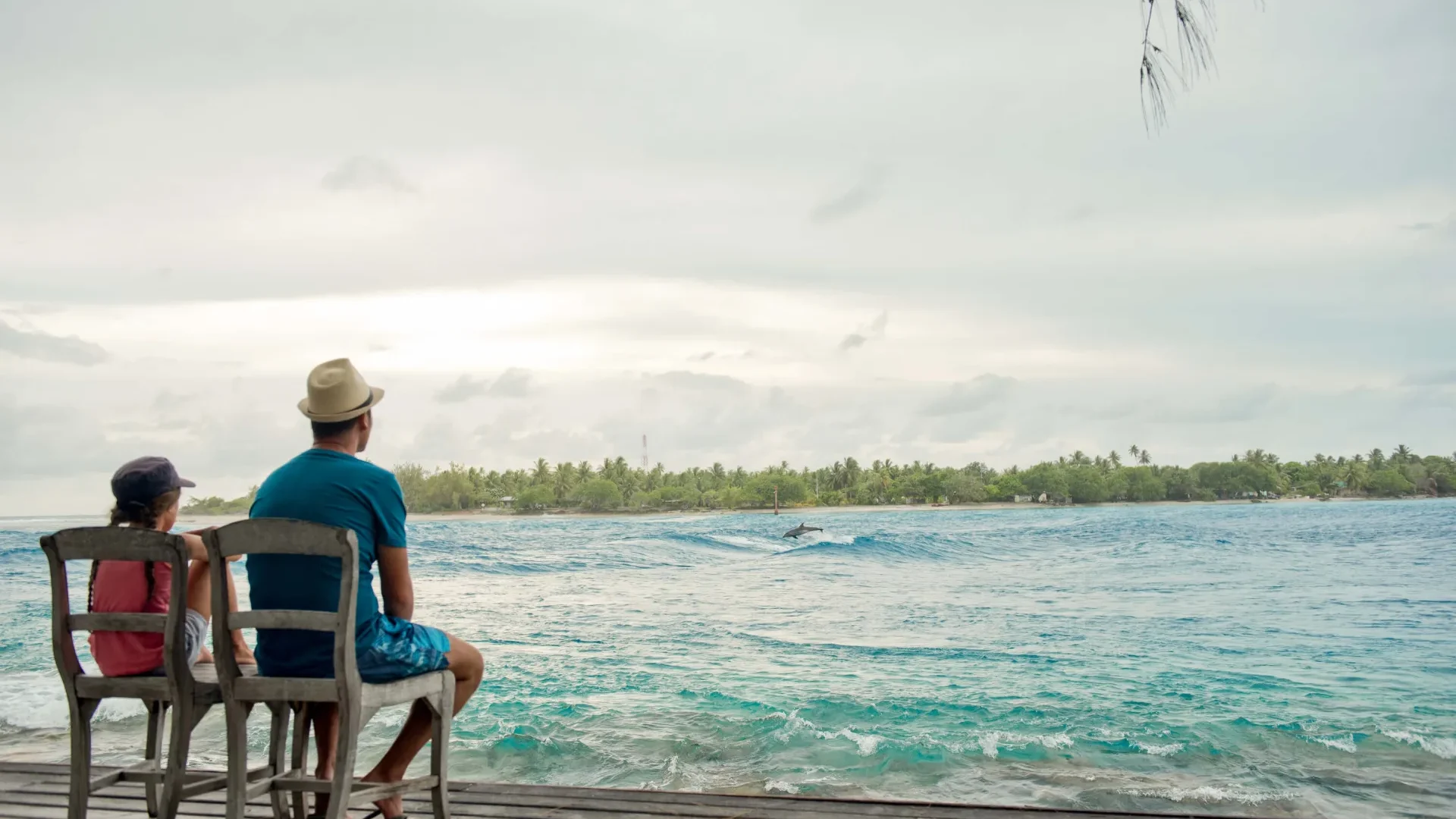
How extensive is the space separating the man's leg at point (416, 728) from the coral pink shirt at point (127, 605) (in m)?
0.75

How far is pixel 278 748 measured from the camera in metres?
2.95

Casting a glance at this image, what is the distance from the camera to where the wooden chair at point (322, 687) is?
7.87ft

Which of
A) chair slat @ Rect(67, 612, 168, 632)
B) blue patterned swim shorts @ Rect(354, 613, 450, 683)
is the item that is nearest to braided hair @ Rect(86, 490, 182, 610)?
chair slat @ Rect(67, 612, 168, 632)

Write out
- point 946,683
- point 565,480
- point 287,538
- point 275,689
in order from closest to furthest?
point 287,538 < point 275,689 < point 946,683 < point 565,480

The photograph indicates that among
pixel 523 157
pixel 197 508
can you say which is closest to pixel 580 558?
pixel 523 157

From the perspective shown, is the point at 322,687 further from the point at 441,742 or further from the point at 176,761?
the point at 176,761

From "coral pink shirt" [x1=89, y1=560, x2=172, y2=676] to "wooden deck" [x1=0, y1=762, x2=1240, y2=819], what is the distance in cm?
70

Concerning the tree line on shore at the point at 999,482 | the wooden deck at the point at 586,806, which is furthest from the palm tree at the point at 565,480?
the wooden deck at the point at 586,806

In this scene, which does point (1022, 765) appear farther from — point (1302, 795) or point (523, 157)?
point (523, 157)

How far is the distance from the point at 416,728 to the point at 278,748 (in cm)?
42

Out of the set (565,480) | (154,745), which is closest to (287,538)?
(154,745)

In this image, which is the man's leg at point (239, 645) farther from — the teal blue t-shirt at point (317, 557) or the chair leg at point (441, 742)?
the chair leg at point (441, 742)

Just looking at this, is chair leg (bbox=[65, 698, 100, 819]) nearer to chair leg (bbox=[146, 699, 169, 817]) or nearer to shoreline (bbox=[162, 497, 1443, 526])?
chair leg (bbox=[146, 699, 169, 817])

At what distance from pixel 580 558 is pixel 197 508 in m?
52.2
